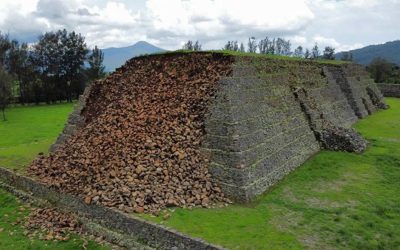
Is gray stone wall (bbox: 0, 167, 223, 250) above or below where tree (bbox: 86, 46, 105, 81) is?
below

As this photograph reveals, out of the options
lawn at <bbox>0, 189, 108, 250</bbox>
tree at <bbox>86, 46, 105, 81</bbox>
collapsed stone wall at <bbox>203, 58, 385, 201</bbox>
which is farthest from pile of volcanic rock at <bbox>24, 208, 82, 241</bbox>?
tree at <bbox>86, 46, 105, 81</bbox>

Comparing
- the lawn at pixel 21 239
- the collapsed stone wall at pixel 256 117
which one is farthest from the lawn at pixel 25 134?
the lawn at pixel 21 239

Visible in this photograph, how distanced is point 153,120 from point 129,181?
332 cm

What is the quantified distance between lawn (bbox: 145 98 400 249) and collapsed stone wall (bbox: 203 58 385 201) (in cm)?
77

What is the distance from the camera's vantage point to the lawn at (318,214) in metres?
10.5

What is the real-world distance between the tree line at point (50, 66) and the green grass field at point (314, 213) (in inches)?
1738

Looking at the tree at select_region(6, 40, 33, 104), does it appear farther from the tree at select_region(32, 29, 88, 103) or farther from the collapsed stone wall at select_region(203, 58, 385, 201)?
the collapsed stone wall at select_region(203, 58, 385, 201)

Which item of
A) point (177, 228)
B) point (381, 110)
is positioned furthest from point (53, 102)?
point (177, 228)

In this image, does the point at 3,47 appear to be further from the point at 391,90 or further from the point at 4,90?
the point at 391,90

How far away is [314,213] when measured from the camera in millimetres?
12227

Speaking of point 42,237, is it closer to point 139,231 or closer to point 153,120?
point 139,231

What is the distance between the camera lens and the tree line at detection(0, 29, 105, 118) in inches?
2315

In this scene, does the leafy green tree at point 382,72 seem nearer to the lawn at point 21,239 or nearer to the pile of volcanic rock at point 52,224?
the pile of volcanic rock at point 52,224

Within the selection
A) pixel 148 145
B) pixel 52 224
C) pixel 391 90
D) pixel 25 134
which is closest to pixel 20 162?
pixel 52 224
